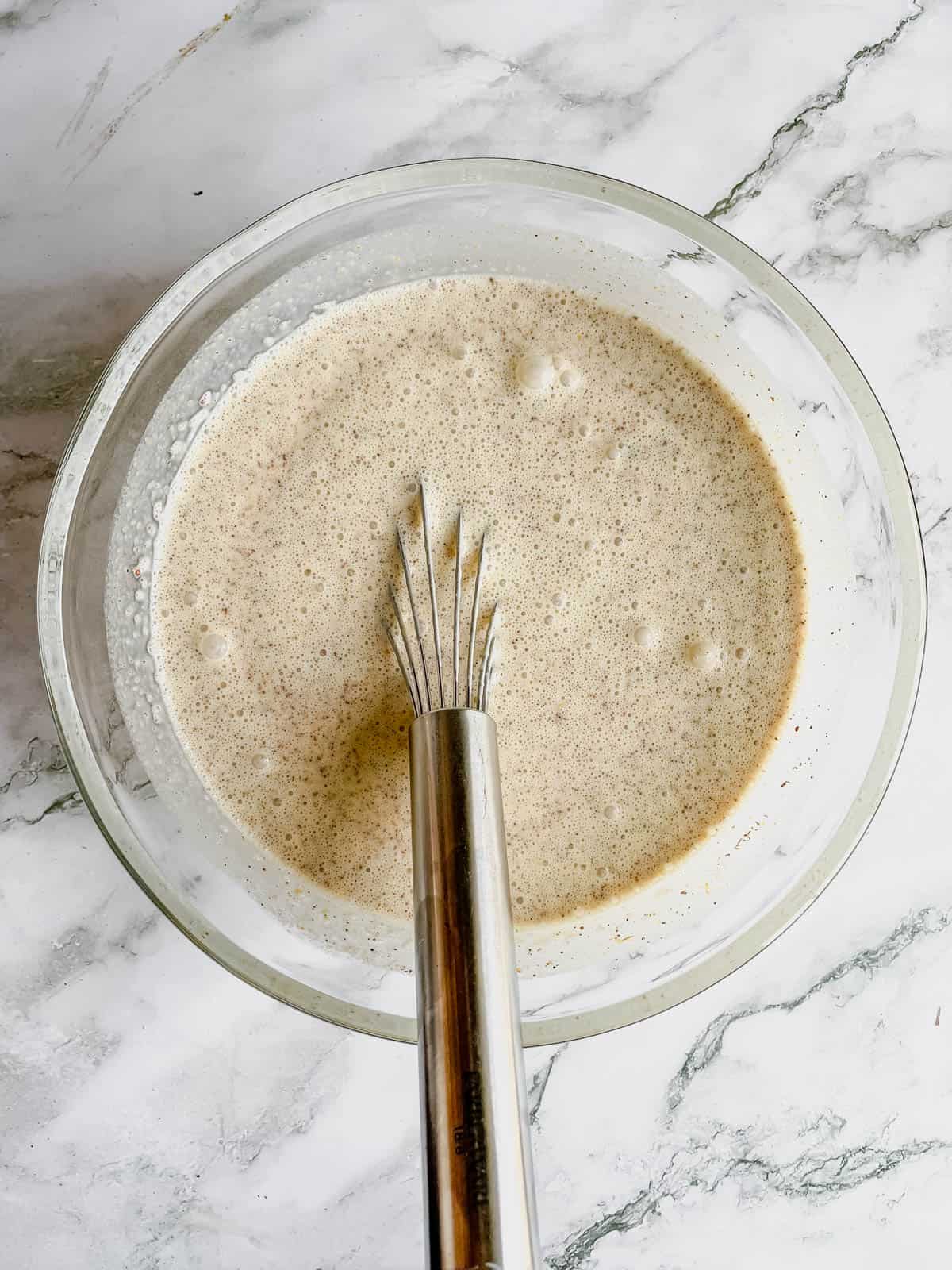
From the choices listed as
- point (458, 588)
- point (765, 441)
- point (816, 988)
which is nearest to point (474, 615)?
point (458, 588)

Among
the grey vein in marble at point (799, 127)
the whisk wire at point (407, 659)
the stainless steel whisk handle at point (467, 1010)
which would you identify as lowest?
the stainless steel whisk handle at point (467, 1010)

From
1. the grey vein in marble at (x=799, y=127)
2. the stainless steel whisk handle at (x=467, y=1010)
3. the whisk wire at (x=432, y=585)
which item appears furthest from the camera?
the grey vein in marble at (x=799, y=127)

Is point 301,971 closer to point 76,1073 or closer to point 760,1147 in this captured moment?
point 76,1073

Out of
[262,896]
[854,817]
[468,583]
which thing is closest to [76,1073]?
[262,896]

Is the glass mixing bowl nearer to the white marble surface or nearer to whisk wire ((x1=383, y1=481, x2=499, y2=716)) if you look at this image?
the white marble surface

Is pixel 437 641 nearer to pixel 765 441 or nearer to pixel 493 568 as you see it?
pixel 493 568

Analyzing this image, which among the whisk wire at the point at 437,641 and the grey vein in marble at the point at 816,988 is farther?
the grey vein in marble at the point at 816,988

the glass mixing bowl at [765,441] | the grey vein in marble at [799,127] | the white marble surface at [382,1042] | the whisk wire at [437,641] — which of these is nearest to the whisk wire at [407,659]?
the whisk wire at [437,641]

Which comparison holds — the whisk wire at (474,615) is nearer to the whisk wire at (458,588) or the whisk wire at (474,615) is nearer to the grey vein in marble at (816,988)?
the whisk wire at (458,588)
